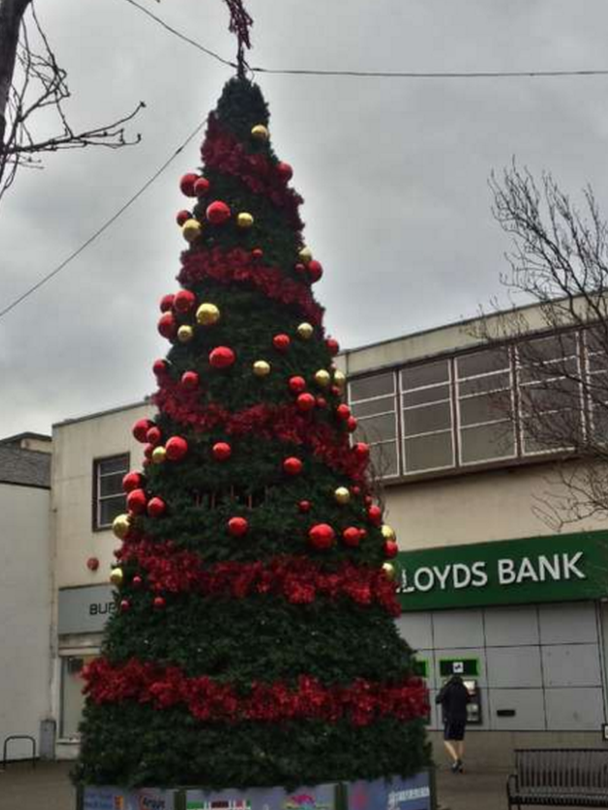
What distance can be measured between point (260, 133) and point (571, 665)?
1171cm

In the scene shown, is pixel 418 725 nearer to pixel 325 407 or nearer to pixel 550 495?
pixel 325 407

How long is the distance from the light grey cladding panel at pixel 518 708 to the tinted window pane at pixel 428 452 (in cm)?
383

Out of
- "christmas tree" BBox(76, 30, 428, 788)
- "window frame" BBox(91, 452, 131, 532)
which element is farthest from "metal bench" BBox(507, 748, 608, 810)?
"window frame" BBox(91, 452, 131, 532)

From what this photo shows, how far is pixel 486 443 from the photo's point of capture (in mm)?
18438

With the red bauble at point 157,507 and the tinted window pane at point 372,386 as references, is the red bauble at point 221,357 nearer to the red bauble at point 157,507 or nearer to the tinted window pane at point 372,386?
the red bauble at point 157,507

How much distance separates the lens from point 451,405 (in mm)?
19078

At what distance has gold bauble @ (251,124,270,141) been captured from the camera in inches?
306

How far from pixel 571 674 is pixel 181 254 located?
38.5ft

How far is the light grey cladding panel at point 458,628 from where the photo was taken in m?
18.2

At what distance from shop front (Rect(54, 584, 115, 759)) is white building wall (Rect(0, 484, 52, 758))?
36cm

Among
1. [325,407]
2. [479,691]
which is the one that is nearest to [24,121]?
[325,407]

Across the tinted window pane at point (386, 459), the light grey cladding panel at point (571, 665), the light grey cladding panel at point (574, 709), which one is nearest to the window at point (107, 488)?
the tinted window pane at point (386, 459)

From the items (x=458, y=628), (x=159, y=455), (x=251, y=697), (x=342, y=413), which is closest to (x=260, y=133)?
(x=342, y=413)

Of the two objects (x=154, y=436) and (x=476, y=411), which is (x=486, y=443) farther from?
(x=154, y=436)
